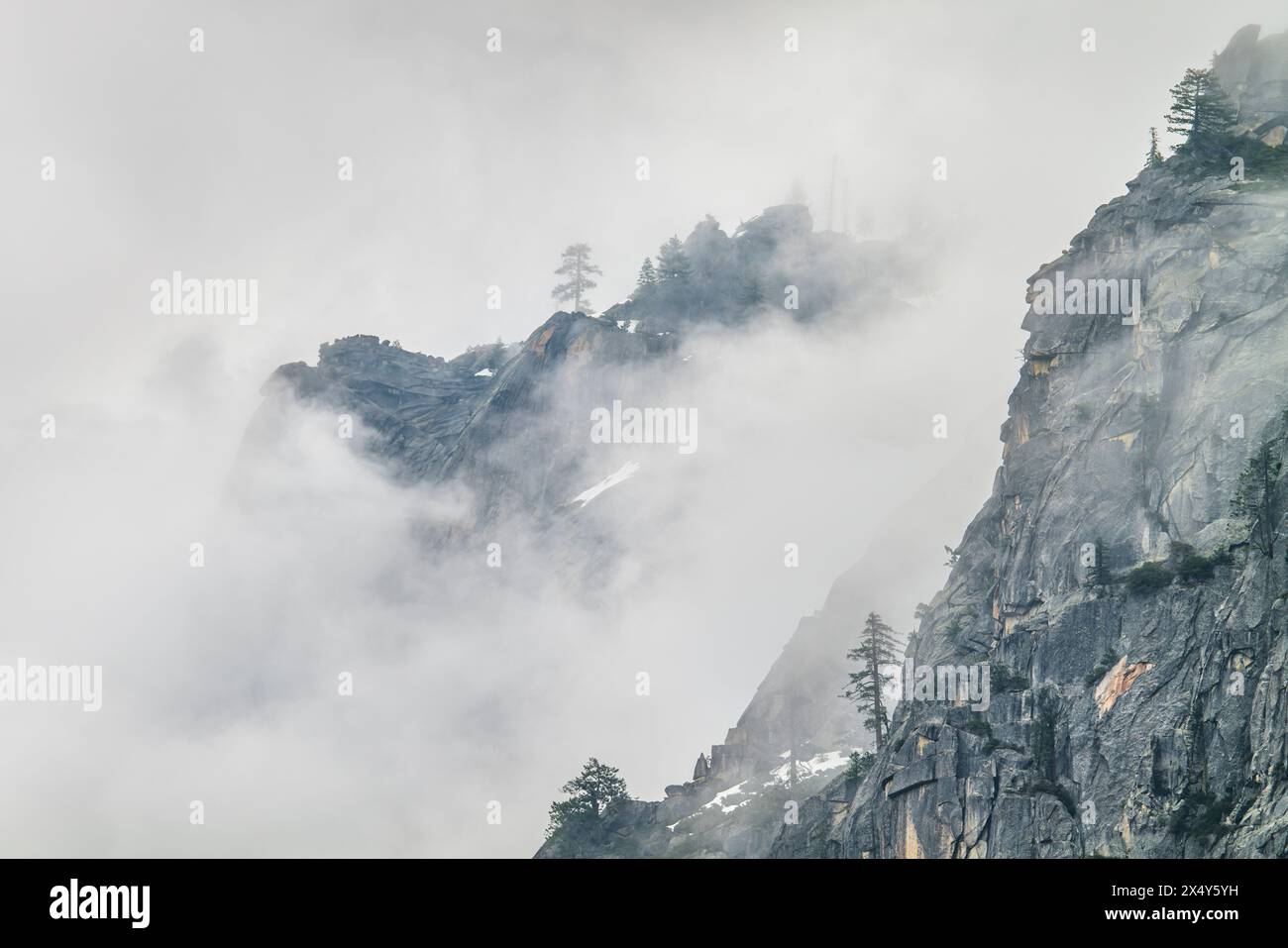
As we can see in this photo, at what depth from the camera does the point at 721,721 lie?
178m

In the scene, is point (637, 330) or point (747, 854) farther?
point (637, 330)

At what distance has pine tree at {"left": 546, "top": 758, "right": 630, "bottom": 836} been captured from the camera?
402 feet

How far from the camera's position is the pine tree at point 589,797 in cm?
12262

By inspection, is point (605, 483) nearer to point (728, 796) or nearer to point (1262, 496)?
point (728, 796)

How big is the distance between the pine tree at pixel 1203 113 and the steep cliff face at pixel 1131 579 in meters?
1.53

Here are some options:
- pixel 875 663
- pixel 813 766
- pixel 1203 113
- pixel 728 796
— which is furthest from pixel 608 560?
pixel 1203 113

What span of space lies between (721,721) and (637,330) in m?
55.6

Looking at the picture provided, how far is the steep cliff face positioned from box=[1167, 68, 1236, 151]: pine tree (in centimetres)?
153

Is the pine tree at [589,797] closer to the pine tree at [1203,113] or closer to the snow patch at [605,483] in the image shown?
the snow patch at [605,483]

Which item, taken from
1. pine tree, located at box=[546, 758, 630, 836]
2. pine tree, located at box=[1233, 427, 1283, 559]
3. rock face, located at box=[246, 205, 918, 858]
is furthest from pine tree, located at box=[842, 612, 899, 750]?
pine tree, located at box=[1233, 427, 1283, 559]

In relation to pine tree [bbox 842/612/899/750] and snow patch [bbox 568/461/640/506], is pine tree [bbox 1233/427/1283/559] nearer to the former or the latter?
pine tree [bbox 842/612/899/750]

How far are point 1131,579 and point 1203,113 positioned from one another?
41515 millimetres
